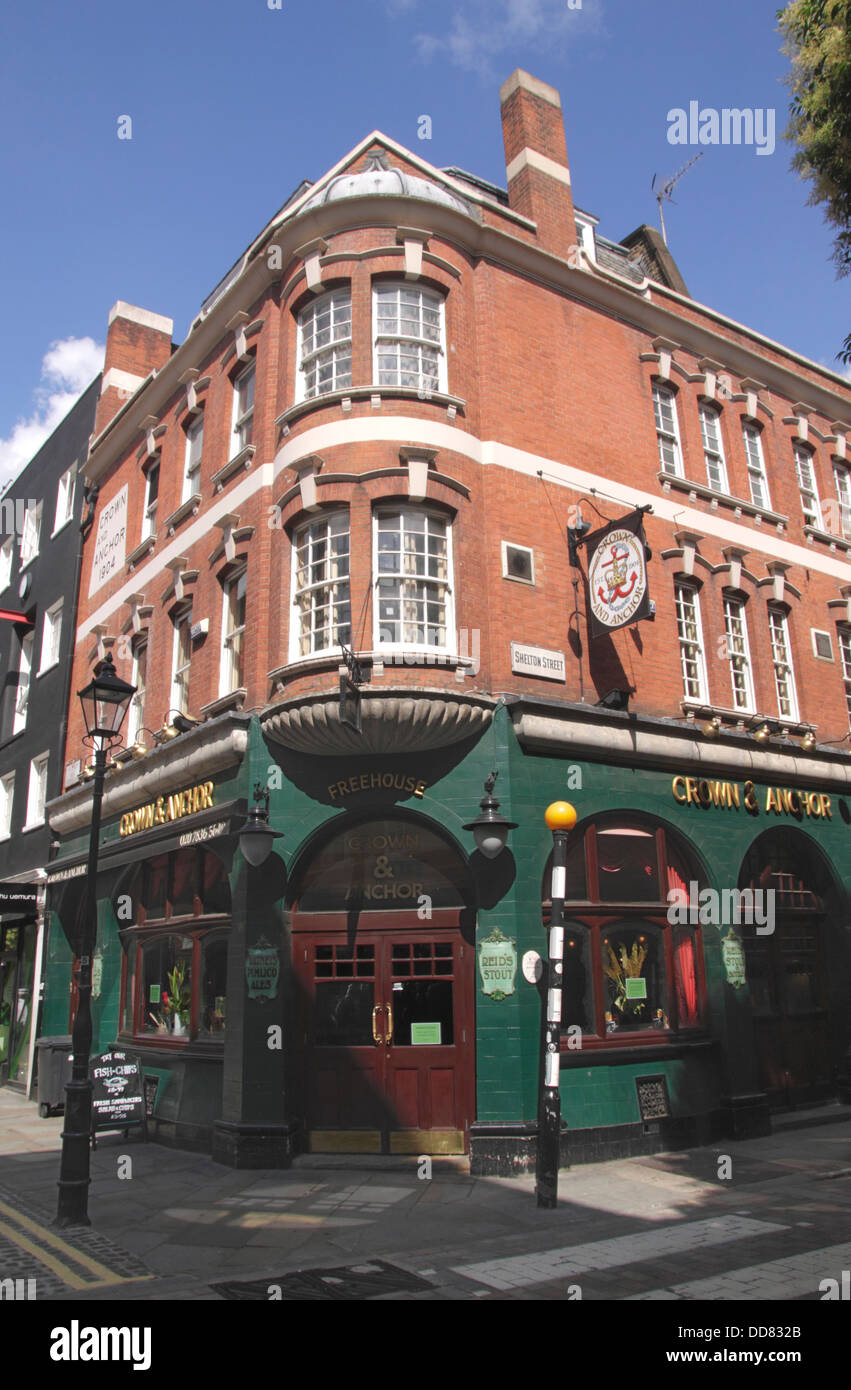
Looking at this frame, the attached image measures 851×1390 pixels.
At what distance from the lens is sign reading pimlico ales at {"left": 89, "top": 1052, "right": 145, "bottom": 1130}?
43.5ft

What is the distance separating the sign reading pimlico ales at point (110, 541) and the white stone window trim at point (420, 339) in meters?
8.49

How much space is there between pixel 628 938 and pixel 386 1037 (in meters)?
3.69

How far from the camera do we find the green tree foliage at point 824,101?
9.49 m

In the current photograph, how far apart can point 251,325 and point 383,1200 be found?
1312 centimetres

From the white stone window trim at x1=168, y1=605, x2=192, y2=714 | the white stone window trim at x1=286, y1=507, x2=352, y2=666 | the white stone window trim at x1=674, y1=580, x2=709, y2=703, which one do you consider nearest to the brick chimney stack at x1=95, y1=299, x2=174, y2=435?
the white stone window trim at x1=168, y1=605, x2=192, y2=714

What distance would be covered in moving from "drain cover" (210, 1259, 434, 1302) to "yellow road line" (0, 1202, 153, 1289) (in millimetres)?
901

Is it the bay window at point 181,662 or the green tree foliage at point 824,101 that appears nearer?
A: the green tree foliage at point 824,101

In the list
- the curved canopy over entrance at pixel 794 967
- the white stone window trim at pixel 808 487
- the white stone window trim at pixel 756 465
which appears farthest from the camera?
the white stone window trim at pixel 808 487

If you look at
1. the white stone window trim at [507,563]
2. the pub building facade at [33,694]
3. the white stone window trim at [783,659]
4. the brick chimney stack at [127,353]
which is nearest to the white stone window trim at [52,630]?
the pub building facade at [33,694]

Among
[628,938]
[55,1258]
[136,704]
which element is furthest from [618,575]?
[55,1258]

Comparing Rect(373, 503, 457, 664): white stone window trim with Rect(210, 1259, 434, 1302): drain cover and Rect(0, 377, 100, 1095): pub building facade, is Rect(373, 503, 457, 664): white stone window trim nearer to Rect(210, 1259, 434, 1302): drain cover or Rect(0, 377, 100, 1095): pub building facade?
Rect(210, 1259, 434, 1302): drain cover

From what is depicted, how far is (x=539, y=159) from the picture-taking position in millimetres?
16266

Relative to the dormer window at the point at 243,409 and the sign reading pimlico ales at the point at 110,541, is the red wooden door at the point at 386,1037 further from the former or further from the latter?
the sign reading pimlico ales at the point at 110,541

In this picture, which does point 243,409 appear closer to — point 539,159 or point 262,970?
point 539,159
